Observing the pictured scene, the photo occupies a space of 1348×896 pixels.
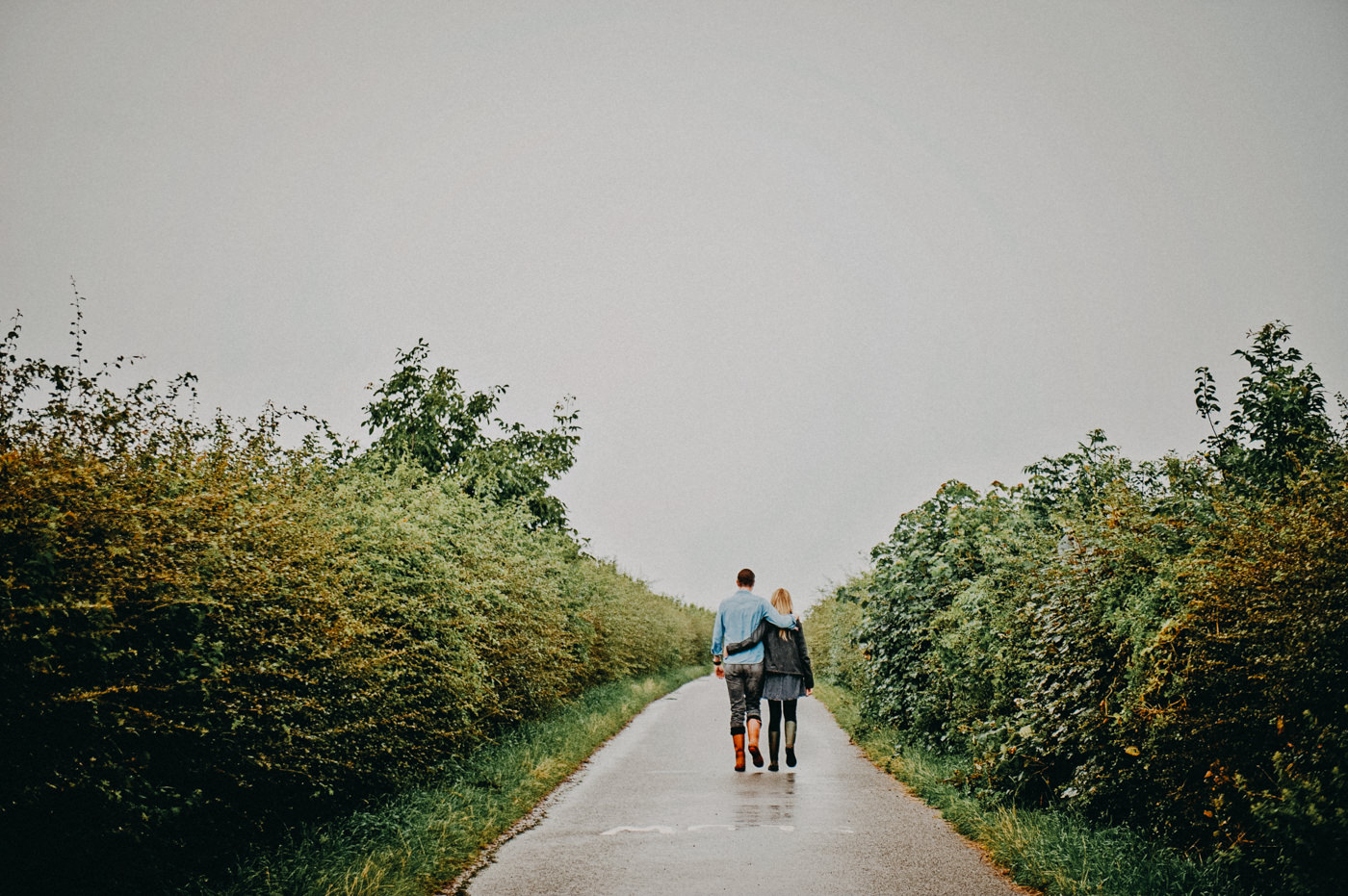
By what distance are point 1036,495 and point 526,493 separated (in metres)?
18.8

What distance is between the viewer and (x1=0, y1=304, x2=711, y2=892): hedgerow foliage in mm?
4020

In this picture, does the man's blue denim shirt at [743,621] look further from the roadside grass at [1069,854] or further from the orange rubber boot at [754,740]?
the roadside grass at [1069,854]

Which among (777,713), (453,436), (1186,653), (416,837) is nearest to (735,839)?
(416,837)

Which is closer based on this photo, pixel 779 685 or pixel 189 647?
pixel 189 647

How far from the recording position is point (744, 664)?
1070 cm

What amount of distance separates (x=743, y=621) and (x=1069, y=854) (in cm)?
545

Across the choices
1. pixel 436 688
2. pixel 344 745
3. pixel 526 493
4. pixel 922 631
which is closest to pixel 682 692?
pixel 526 493

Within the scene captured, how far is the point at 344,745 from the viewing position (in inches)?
255

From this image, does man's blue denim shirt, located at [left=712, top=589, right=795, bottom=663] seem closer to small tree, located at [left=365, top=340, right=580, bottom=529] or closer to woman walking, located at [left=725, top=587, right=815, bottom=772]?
woman walking, located at [left=725, top=587, right=815, bottom=772]

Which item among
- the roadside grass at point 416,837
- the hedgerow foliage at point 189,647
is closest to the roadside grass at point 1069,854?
the roadside grass at point 416,837

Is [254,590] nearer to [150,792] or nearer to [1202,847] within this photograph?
[150,792]

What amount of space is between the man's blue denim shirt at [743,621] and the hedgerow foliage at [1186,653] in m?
1.82

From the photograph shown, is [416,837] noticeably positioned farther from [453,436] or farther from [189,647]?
[453,436]

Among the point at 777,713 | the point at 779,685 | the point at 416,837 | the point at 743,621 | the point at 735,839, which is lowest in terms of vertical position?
the point at 735,839
